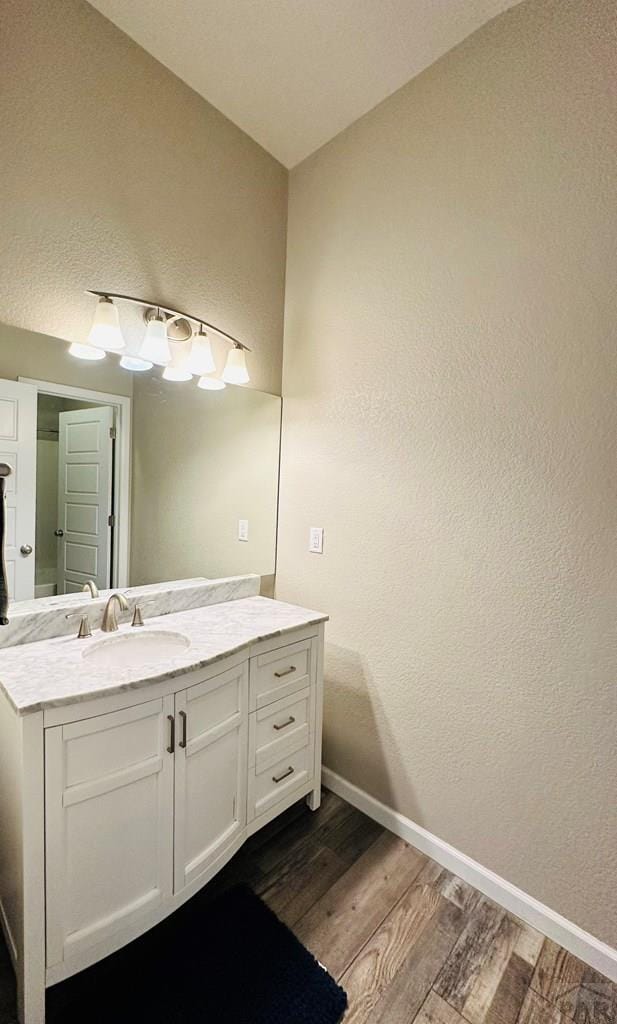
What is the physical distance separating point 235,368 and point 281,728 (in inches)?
58.3

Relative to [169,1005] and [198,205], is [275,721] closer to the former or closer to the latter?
[169,1005]

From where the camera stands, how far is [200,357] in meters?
1.77

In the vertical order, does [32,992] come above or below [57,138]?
below

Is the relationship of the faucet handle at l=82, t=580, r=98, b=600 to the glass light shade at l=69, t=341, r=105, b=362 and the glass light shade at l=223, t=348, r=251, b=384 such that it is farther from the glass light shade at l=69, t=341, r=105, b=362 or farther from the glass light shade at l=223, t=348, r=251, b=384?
the glass light shade at l=223, t=348, r=251, b=384

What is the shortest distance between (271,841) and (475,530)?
4.61ft

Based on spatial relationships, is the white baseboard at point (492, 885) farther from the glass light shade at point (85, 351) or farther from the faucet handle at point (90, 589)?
the glass light shade at point (85, 351)

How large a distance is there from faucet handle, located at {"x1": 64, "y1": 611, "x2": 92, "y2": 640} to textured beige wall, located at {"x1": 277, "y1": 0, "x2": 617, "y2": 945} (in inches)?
37.8

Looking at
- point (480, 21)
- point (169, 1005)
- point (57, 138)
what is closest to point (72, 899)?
point (169, 1005)

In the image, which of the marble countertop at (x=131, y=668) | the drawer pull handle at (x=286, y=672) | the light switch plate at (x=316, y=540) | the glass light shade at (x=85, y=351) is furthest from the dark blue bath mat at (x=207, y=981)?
the glass light shade at (x=85, y=351)

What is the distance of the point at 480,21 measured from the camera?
146 cm

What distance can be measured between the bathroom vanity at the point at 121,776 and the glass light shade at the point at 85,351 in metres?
0.96

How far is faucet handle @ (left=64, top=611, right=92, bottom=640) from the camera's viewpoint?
143 centimetres

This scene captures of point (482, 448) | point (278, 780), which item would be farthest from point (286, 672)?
point (482, 448)

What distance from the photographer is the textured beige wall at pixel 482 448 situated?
4.19 feet
